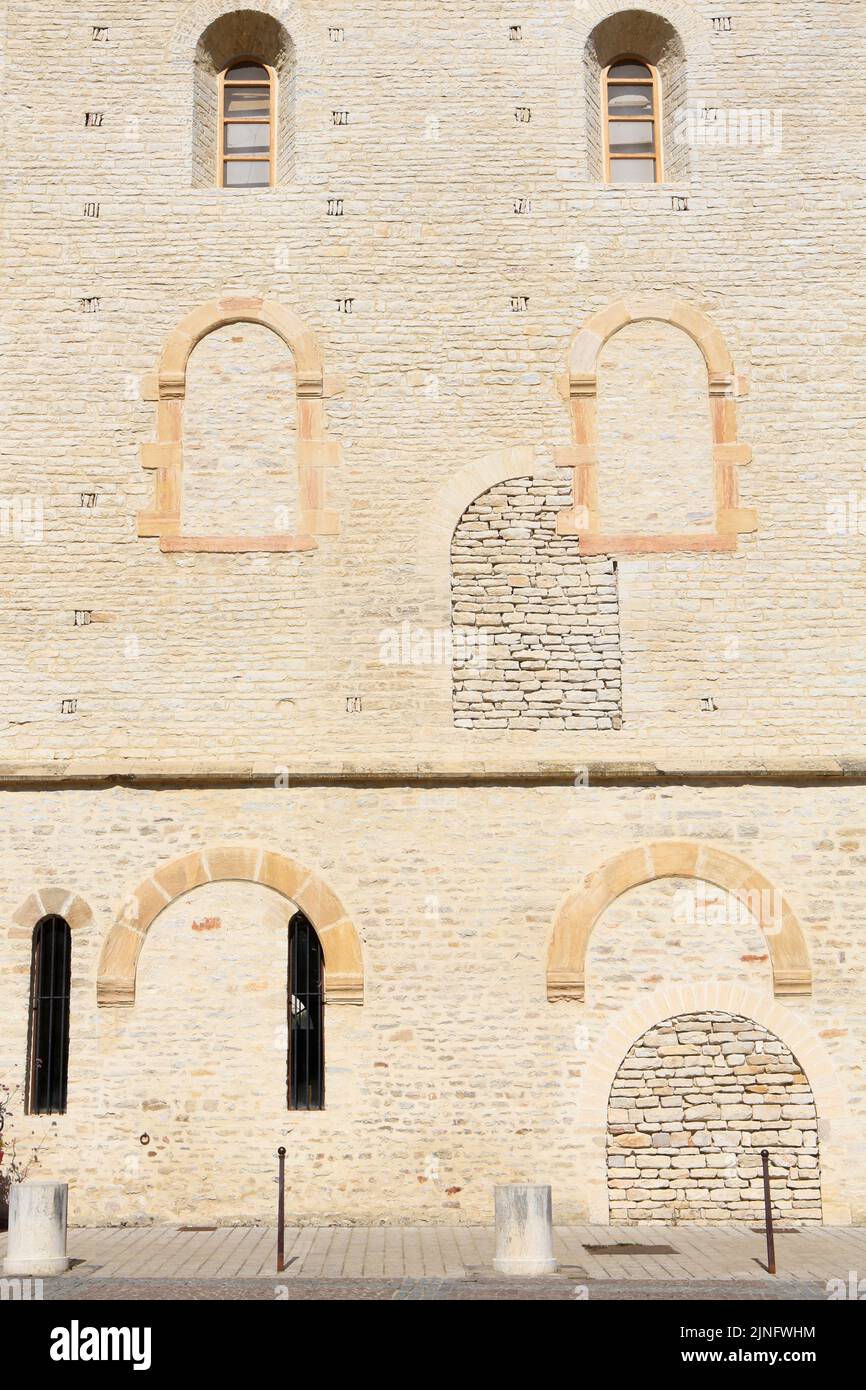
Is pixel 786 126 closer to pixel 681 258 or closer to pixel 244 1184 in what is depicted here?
pixel 681 258

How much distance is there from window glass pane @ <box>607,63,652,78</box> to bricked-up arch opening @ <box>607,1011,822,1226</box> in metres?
9.72

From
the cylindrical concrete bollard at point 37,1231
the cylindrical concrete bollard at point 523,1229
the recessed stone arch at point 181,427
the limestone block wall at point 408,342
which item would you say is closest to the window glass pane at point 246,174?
the limestone block wall at point 408,342

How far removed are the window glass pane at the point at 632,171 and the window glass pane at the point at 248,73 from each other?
3806 millimetres

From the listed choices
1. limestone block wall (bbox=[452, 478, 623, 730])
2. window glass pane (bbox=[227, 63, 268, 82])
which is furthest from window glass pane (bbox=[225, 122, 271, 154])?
limestone block wall (bbox=[452, 478, 623, 730])

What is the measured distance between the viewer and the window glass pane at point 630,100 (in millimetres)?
14945

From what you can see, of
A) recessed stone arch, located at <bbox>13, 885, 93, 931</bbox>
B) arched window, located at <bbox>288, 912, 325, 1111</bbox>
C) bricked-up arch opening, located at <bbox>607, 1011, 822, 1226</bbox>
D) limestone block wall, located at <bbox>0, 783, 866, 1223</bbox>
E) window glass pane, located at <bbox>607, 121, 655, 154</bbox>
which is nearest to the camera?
bricked-up arch opening, located at <bbox>607, 1011, 822, 1226</bbox>

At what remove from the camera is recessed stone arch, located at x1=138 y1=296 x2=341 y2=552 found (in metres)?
13.4

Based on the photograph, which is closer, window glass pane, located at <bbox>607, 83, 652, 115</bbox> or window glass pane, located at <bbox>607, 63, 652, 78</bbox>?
window glass pane, located at <bbox>607, 83, 652, 115</bbox>

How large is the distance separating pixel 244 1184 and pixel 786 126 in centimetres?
1137

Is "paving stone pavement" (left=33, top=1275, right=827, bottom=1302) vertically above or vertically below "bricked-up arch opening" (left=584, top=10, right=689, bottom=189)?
below

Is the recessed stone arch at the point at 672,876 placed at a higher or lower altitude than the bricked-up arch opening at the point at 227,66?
lower

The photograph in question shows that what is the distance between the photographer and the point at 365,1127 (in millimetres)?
12102

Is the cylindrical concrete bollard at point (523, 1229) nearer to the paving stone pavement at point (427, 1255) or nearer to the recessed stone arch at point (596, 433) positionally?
the paving stone pavement at point (427, 1255)

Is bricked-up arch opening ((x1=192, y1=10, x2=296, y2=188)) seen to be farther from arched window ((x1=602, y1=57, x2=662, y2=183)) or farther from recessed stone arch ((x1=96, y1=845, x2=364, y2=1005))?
recessed stone arch ((x1=96, y1=845, x2=364, y2=1005))
